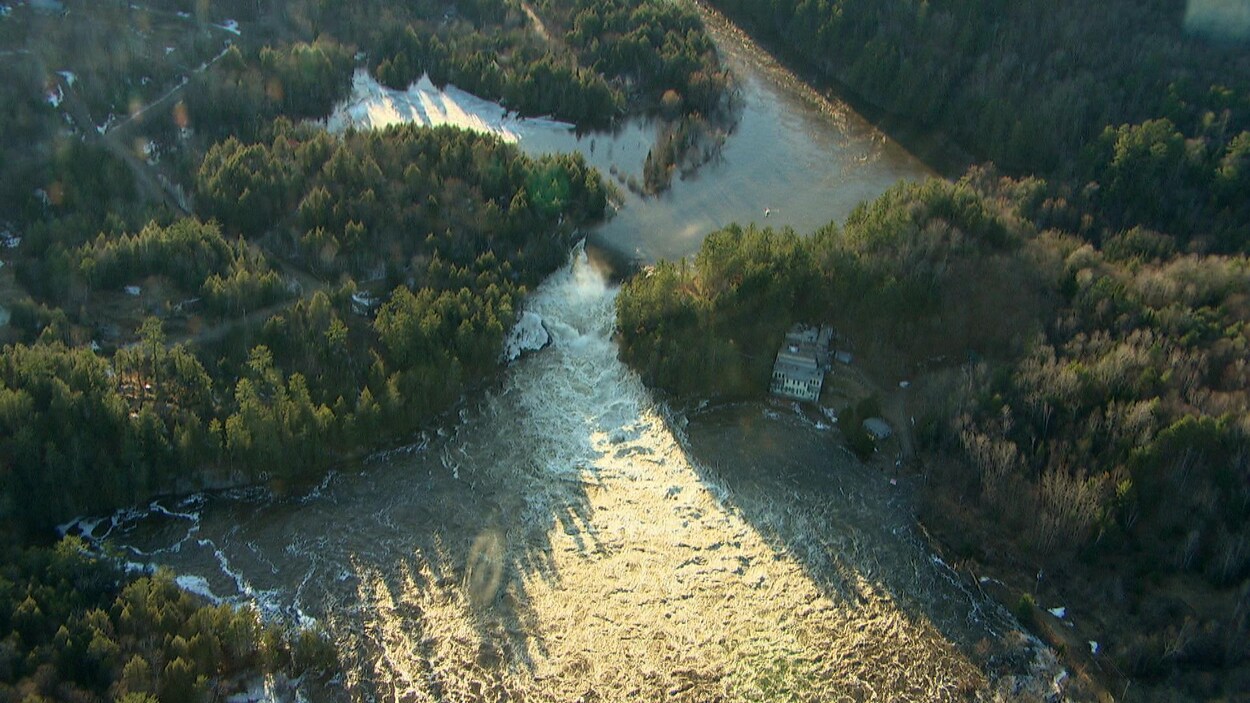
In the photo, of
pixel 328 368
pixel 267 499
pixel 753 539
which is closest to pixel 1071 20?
pixel 753 539

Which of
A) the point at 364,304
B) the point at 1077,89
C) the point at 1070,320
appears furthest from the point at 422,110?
the point at 1070,320

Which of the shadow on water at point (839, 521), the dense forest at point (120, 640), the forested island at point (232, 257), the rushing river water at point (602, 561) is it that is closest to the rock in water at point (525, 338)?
the rushing river water at point (602, 561)

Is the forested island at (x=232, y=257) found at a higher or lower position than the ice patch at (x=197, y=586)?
higher

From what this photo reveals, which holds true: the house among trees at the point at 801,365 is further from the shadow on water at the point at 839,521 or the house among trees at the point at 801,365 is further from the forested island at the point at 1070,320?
the shadow on water at the point at 839,521

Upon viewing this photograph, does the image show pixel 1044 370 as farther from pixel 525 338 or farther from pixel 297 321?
pixel 297 321

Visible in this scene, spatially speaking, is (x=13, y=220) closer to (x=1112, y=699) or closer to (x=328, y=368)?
(x=328, y=368)

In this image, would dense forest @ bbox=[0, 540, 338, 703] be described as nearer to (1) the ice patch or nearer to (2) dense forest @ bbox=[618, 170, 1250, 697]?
(1) the ice patch

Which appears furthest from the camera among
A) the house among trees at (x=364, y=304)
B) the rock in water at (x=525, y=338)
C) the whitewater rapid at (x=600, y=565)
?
the rock in water at (x=525, y=338)
